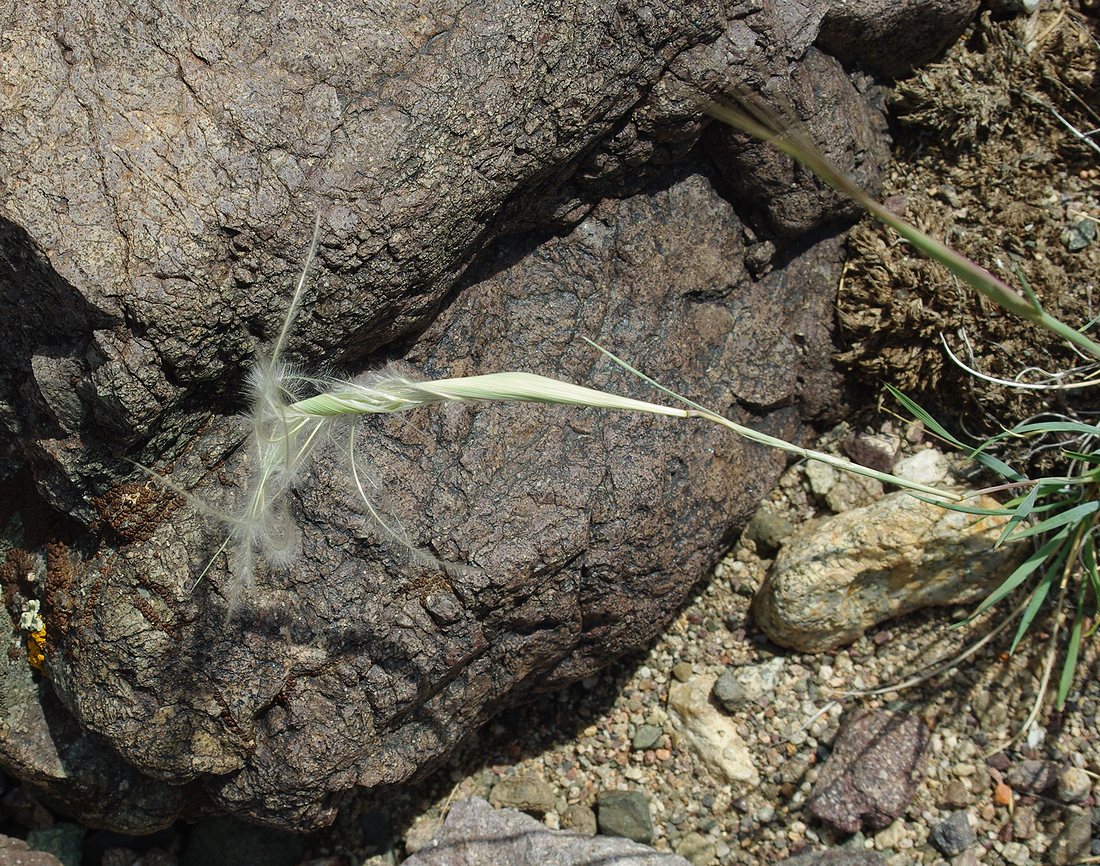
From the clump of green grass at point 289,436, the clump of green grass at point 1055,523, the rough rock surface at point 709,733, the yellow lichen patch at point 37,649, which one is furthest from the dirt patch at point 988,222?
the yellow lichen patch at point 37,649

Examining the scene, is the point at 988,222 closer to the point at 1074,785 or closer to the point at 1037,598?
the point at 1037,598

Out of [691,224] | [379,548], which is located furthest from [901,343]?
[379,548]

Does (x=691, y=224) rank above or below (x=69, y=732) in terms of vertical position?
above

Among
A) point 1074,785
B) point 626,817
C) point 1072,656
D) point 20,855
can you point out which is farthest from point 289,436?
point 1074,785

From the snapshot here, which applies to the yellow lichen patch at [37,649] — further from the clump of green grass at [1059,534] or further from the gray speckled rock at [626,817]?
the clump of green grass at [1059,534]

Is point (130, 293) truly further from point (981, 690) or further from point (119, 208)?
point (981, 690)

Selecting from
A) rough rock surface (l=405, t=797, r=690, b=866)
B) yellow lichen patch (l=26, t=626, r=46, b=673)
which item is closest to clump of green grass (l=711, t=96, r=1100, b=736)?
rough rock surface (l=405, t=797, r=690, b=866)

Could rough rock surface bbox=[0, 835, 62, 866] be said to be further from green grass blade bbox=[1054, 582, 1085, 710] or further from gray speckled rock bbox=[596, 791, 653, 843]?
green grass blade bbox=[1054, 582, 1085, 710]
